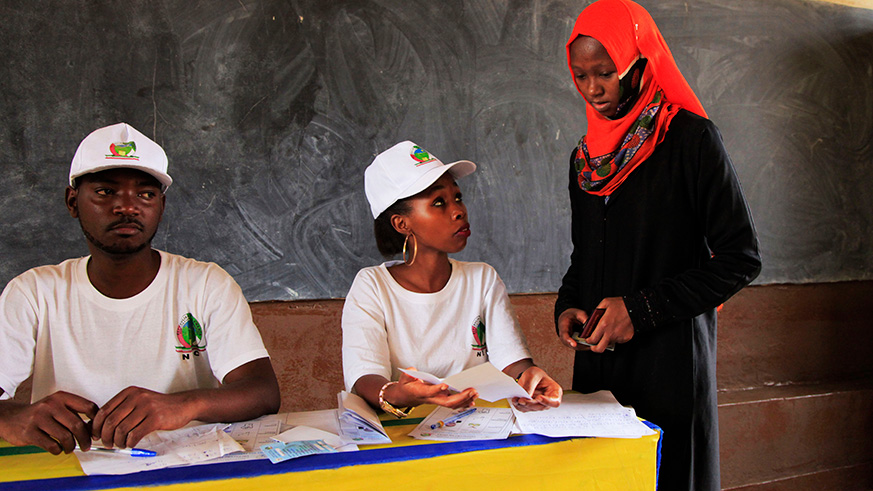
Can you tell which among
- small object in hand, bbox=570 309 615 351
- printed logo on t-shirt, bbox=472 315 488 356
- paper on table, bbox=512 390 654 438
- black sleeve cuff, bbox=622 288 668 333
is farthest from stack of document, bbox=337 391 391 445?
black sleeve cuff, bbox=622 288 668 333

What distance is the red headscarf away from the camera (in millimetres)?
1813

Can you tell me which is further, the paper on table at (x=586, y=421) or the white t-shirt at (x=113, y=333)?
the white t-shirt at (x=113, y=333)

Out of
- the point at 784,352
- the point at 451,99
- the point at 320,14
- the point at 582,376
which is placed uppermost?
the point at 320,14

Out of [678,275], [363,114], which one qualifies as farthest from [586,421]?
[363,114]

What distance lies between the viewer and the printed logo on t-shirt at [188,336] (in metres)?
1.84

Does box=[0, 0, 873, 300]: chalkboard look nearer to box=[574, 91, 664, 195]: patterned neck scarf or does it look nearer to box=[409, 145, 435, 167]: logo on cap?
box=[409, 145, 435, 167]: logo on cap

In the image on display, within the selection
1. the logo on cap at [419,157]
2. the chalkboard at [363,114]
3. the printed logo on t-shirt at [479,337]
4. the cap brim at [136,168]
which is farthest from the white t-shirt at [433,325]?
the chalkboard at [363,114]

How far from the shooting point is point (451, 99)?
11.0ft

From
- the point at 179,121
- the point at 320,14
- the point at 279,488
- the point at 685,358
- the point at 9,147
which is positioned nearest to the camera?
the point at 279,488

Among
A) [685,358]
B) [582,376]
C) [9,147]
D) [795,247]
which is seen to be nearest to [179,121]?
[9,147]

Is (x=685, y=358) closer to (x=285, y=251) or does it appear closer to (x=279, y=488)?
(x=279, y=488)

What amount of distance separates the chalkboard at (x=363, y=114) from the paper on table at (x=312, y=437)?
159cm

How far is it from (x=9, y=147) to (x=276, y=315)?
4.52 feet

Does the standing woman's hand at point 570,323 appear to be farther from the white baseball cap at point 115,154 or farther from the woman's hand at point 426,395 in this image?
the white baseball cap at point 115,154
